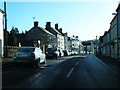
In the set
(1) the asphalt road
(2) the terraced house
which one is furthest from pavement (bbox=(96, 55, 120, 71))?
(1) the asphalt road

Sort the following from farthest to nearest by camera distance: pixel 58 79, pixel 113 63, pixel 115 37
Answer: pixel 115 37
pixel 113 63
pixel 58 79

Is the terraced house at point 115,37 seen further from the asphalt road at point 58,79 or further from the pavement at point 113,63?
the asphalt road at point 58,79

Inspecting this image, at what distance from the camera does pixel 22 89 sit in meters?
7.00

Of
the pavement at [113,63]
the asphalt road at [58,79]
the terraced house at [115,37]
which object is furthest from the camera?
the terraced house at [115,37]

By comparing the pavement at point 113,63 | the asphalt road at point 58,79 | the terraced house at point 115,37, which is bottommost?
the pavement at point 113,63

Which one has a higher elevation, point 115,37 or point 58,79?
point 115,37

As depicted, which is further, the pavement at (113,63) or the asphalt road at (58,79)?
the pavement at (113,63)

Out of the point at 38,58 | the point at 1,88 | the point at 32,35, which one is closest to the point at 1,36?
the point at 38,58

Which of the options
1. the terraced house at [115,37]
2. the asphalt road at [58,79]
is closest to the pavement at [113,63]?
the terraced house at [115,37]

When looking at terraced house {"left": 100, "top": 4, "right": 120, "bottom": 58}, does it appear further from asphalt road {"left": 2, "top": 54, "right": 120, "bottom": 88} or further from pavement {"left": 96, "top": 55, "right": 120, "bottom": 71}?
asphalt road {"left": 2, "top": 54, "right": 120, "bottom": 88}

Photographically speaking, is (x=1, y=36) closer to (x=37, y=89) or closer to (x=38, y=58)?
(x=38, y=58)

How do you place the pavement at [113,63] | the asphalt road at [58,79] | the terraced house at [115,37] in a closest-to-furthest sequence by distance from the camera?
the asphalt road at [58,79] < the pavement at [113,63] < the terraced house at [115,37]

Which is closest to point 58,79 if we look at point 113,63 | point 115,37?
point 113,63

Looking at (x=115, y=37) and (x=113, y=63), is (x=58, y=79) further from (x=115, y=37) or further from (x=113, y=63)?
(x=115, y=37)
